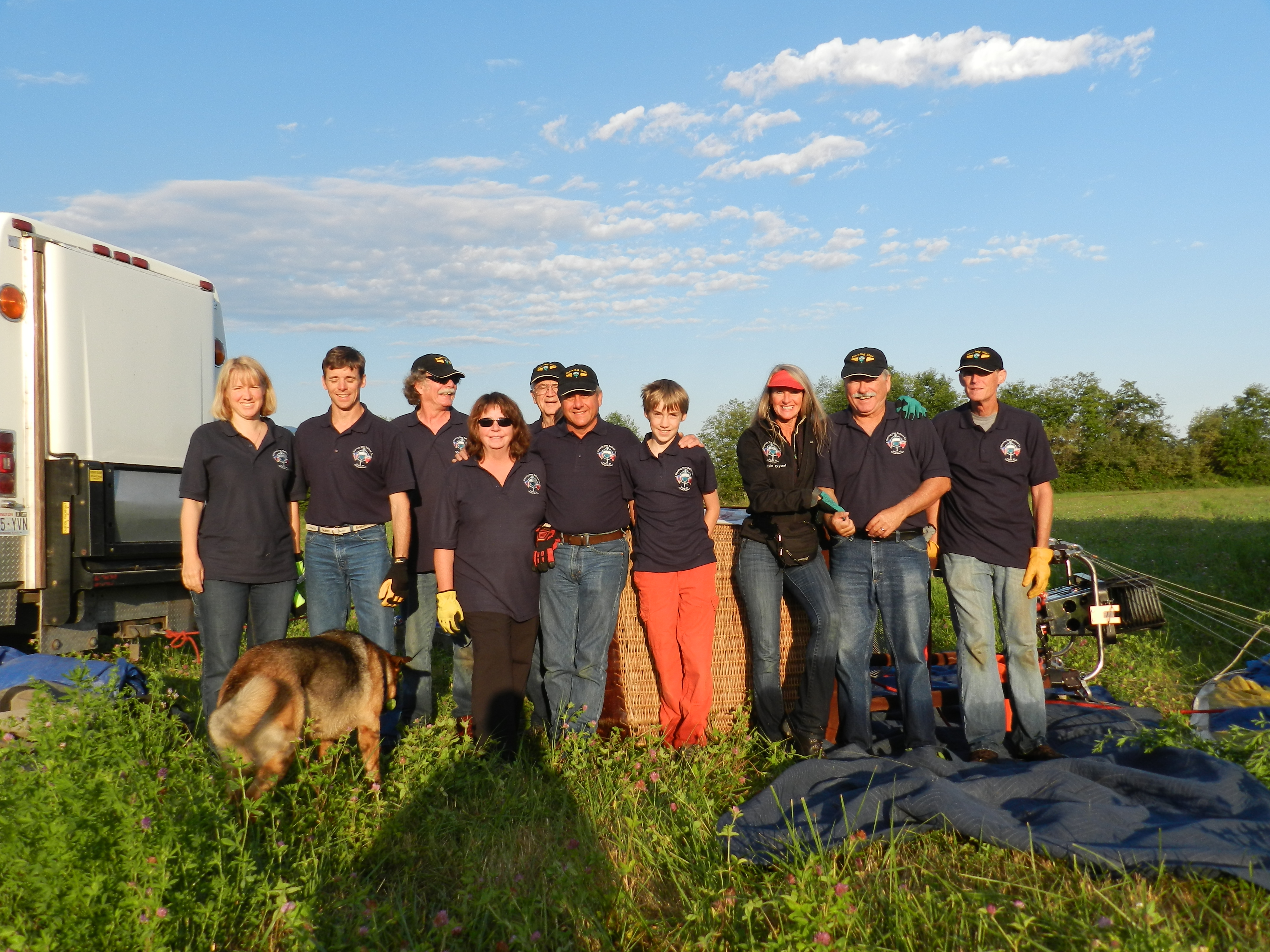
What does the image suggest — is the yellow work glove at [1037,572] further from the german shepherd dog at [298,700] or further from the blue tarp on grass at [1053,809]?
the german shepherd dog at [298,700]

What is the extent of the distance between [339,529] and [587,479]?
1.38 metres

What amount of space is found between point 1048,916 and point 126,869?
2.68m

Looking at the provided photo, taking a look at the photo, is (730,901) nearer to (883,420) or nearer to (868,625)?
(868,625)

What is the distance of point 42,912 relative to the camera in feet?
7.89

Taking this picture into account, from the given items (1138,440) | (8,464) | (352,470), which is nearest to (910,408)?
(352,470)

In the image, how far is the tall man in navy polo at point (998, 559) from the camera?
15.2 feet

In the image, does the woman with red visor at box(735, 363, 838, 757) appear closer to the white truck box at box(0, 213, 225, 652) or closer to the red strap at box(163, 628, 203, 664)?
the white truck box at box(0, 213, 225, 652)

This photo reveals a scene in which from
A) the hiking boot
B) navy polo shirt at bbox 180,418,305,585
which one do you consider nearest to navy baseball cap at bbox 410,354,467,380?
navy polo shirt at bbox 180,418,305,585

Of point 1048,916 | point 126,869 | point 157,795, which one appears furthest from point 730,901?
point 157,795

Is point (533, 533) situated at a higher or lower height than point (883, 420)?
lower

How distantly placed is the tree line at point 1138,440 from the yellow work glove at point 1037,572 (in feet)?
114

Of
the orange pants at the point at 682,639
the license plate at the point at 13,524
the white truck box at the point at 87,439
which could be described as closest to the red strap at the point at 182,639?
the white truck box at the point at 87,439

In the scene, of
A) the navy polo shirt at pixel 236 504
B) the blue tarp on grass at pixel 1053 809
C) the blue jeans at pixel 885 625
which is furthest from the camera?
the blue jeans at pixel 885 625

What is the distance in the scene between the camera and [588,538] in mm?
4609
